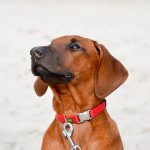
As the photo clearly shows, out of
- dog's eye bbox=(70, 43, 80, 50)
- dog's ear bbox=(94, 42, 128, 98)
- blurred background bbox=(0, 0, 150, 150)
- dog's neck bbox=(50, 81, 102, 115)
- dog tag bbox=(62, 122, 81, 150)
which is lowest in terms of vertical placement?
blurred background bbox=(0, 0, 150, 150)

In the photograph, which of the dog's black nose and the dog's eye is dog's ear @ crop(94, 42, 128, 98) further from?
the dog's black nose

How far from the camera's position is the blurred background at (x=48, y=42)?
6.32 metres

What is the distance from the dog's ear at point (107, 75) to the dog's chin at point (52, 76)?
228 mm

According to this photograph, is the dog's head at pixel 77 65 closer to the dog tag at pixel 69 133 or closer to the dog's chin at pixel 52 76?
the dog's chin at pixel 52 76

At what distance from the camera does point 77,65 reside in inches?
170

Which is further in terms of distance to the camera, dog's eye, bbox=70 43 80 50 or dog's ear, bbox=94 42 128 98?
dog's eye, bbox=70 43 80 50

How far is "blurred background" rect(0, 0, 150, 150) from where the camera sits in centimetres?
632

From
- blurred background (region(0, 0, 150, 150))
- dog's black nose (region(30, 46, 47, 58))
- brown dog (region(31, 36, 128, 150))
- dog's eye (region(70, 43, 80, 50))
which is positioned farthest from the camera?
blurred background (region(0, 0, 150, 150))

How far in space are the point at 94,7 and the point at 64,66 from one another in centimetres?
536

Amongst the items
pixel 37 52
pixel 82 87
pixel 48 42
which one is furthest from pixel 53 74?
pixel 48 42

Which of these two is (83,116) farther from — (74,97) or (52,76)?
(52,76)

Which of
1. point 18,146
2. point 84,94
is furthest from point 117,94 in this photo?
point 84,94

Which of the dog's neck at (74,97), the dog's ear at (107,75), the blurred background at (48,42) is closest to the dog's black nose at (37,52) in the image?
the dog's neck at (74,97)

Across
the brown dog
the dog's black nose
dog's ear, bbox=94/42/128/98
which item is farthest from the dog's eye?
the dog's black nose
